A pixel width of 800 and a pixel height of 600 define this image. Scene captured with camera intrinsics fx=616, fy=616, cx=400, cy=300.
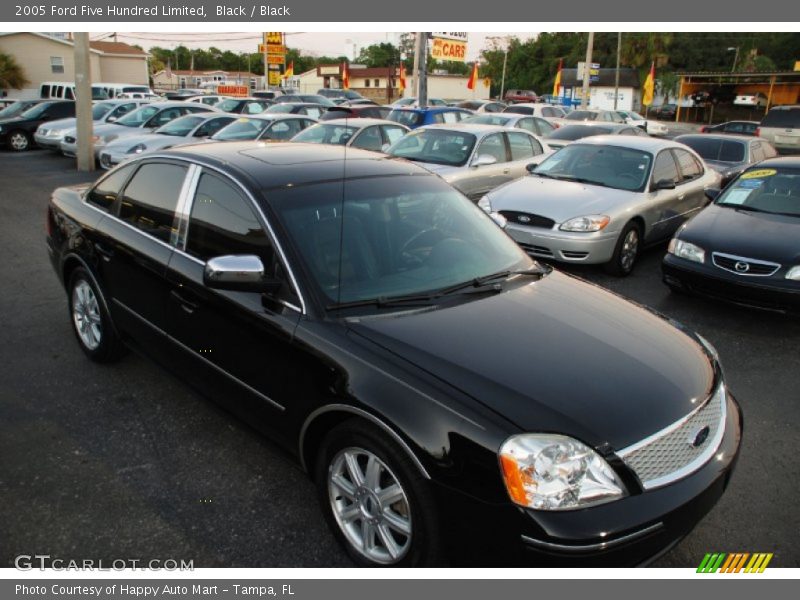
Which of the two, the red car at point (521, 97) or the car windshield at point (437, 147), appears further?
the red car at point (521, 97)

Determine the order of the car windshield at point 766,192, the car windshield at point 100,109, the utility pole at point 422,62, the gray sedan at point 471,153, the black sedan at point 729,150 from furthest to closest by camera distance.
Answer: the utility pole at point 422,62, the car windshield at point 100,109, the black sedan at point 729,150, the gray sedan at point 471,153, the car windshield at point 766,192

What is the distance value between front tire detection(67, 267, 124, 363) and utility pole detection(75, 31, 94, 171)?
10912mm

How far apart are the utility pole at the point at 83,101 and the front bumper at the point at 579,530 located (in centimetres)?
1438

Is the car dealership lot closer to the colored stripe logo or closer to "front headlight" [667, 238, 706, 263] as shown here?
the colored stripe logo

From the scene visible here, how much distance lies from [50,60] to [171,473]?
1726 inches

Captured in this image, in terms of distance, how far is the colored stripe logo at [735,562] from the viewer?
2.67m

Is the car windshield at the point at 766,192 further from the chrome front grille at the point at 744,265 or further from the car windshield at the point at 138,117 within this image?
the car windshield at the point at 138,117

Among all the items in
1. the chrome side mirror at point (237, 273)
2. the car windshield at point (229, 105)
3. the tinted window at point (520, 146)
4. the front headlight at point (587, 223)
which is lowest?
the front headlight at point (587, 223)

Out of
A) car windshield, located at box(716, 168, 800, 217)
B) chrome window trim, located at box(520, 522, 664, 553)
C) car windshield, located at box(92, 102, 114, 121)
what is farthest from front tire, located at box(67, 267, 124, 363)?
car windshield, located at box(92, 102, 114, 121)

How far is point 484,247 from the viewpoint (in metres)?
3.53

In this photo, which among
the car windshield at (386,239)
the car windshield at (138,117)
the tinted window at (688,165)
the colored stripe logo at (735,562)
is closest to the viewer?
the colored stripe logo at (735,562)

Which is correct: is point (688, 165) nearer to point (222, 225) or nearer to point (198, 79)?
point (222, 225)

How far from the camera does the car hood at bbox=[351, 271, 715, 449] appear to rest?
7.58 ft

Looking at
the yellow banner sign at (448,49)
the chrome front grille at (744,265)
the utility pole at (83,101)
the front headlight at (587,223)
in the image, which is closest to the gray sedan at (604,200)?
the front headlight at (587,223)
